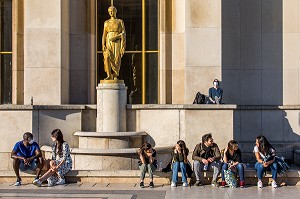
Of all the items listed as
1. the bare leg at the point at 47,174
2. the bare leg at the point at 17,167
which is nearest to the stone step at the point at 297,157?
the bare leg at the point at 47,174

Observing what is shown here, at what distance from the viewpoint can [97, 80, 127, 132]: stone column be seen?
64.3ft

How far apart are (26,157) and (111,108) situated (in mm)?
3815

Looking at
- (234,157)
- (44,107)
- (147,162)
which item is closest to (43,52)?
(44,107)

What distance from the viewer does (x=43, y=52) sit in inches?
814

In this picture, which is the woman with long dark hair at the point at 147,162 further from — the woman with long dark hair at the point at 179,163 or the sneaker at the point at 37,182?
the sneaker at the point at 37,182

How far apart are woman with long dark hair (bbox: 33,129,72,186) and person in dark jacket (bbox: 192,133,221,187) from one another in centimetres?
321

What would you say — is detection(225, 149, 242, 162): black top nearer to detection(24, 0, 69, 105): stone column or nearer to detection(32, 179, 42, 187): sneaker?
detection(32, 179, 42, 187): sneaker

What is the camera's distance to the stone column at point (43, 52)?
67.7 feet

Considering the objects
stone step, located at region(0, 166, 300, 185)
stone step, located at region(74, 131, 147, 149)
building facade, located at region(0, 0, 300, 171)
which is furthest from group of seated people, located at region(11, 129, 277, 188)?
building facade, located at region(0, 0, 300, 171)

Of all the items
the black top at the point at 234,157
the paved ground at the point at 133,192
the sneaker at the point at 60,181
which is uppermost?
the black top at the point at 234,157

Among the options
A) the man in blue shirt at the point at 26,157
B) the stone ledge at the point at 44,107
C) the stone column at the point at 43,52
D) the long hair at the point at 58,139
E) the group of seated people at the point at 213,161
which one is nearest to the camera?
the group of seated people at the point at 213,161

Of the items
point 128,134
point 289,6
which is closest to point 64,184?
point 128,134

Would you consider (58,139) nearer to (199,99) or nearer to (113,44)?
(113,44)

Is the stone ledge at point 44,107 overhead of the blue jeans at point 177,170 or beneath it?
overhead
